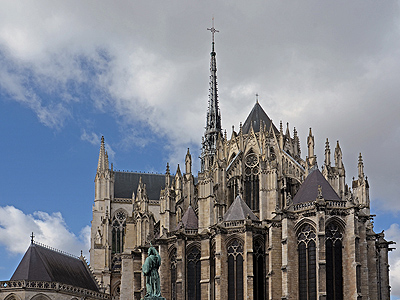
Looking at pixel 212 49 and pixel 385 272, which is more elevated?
pixel 212 49

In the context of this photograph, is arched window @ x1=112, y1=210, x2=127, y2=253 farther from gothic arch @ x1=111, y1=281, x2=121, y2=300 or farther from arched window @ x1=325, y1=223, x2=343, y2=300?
arched window @ x1=325, y1=223, x2=343, y2=300

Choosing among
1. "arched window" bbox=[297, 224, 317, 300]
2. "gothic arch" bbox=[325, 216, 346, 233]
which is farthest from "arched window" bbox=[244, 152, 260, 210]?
"gothic arch" bbox=[325, 216, 346, 233]

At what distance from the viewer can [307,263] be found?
Result: 144 ft

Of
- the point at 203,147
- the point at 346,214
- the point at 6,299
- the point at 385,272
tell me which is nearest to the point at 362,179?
the point at 385,272

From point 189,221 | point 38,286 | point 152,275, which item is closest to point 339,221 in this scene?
point 189,221

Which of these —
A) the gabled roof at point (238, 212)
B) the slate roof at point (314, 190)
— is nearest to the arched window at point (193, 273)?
the gabled roof at point (238, 212)

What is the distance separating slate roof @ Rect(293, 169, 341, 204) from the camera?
45.7 meters

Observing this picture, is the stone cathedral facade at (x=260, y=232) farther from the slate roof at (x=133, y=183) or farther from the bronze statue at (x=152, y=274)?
the bronze statue at (x=152, y=274)

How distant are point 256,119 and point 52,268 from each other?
23349 millimetres

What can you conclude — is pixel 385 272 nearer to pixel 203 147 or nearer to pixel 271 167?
pixel 271 167

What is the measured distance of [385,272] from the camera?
52656 mm

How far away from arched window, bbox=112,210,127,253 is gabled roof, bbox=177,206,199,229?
2061 cm

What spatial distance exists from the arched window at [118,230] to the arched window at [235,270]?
26228 millimetres

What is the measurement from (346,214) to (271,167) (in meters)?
9.08
